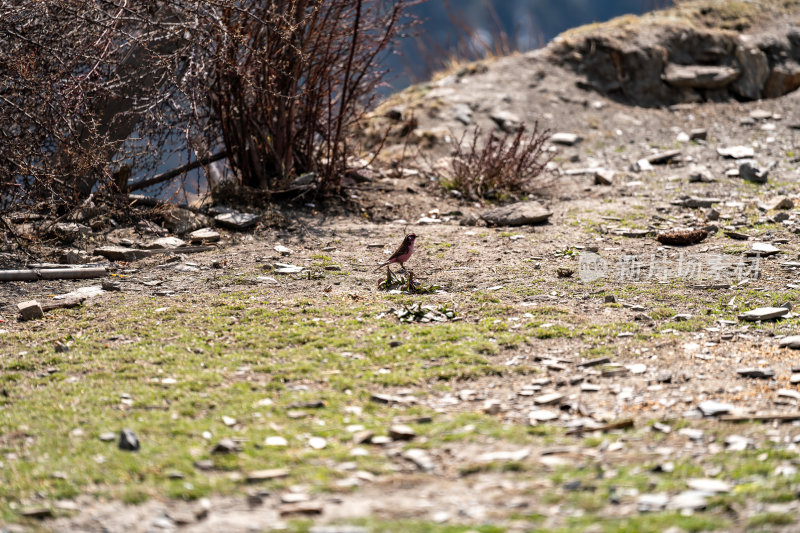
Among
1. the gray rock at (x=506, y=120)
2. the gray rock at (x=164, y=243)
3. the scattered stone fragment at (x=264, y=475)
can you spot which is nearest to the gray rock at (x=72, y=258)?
the gray rock at (x=164, y=243)

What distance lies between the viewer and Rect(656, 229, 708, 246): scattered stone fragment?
18.8ft

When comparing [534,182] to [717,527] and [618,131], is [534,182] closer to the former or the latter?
[618,131]

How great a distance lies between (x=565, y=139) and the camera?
32.2 feet

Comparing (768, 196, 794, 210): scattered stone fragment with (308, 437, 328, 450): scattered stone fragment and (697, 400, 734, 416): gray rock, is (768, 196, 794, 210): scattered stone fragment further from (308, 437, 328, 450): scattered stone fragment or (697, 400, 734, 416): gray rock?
(308, 437, 328, 450): scattered stone fragment

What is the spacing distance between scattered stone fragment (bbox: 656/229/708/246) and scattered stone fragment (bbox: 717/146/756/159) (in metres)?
3.73

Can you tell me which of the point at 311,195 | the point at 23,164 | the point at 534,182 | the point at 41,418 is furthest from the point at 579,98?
the point at 41,418

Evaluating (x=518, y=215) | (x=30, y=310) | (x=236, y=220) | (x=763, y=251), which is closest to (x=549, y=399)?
(x=30, y=310)

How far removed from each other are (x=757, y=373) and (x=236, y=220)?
4226 mm

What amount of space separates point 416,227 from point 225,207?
163 cm

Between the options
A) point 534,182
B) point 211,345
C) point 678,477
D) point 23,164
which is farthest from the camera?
point 534,182

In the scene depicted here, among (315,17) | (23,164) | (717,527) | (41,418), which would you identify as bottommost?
(717,527)

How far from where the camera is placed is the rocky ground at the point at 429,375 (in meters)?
2.30

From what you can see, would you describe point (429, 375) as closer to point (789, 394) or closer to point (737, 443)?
point (737, 443)

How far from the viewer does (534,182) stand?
7973mm
